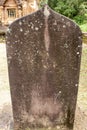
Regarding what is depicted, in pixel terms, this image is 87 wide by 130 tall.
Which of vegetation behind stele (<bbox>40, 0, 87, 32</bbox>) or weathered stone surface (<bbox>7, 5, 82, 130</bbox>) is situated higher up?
vegetation behind stele (<bbox>40, 0, 87, 32</bbox>)

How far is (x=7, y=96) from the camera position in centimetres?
562

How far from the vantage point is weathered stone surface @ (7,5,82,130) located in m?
3.35

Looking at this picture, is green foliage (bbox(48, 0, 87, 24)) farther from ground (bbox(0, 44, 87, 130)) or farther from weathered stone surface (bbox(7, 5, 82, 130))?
weathered stone surface (bbox(7, 5, 82, 130))

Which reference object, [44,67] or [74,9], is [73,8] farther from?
[44,67]

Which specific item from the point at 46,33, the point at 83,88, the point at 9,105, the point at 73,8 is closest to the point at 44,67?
the point at 46,33

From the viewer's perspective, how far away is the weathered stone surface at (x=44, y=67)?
3.35 metres

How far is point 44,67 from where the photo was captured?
3.51 meters

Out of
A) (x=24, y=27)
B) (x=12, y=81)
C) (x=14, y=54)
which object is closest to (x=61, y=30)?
(x=24, y=27)

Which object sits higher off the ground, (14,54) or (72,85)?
(14,54)

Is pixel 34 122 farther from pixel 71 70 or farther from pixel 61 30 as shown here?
pixel 61 30

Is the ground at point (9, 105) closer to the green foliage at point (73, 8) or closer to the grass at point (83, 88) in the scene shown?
the grass at point (83, 88)

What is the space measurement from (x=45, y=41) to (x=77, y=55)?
0.48m

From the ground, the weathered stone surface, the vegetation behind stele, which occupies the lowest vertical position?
the ground

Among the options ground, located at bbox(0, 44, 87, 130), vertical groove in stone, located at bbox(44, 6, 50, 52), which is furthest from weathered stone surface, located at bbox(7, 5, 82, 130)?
ground, located at bbox(0, 44, 87, 130)
